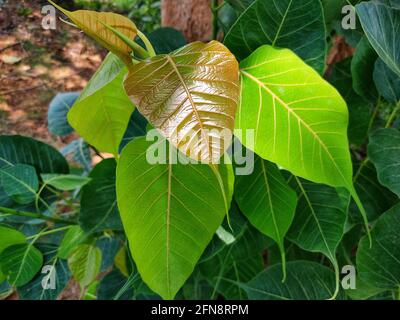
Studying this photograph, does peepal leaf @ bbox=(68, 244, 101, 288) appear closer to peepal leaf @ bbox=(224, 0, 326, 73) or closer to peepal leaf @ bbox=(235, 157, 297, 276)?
peepal leaf @ bbox=(235, 157, 297, 276)

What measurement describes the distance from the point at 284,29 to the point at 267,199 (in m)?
0.17

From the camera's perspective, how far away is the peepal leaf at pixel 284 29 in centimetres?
40

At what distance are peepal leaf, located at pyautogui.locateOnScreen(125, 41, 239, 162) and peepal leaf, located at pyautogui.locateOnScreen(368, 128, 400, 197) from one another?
0.24 m

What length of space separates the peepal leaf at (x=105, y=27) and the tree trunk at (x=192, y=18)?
46 centimetres

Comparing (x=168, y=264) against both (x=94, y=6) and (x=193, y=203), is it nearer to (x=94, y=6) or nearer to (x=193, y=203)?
(x=193, y=203)

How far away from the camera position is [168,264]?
1.31ft

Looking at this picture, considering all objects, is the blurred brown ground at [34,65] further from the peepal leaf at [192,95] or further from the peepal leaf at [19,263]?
the peepal leaf at [192,95]

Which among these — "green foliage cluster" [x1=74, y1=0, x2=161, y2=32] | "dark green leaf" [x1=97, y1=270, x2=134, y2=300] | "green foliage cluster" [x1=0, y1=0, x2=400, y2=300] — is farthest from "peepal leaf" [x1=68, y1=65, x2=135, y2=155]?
"green foliage cluster" [x1=74, y1=0, x2=161, y2=32]

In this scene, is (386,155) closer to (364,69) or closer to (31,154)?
(364,69)

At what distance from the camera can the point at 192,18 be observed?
2.64 feet

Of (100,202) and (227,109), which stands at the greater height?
(227,109)

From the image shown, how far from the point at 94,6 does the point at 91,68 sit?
230mm

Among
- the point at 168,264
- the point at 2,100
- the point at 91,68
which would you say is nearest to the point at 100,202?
the point at 168,264

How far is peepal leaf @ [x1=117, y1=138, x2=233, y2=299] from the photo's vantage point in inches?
15.2
